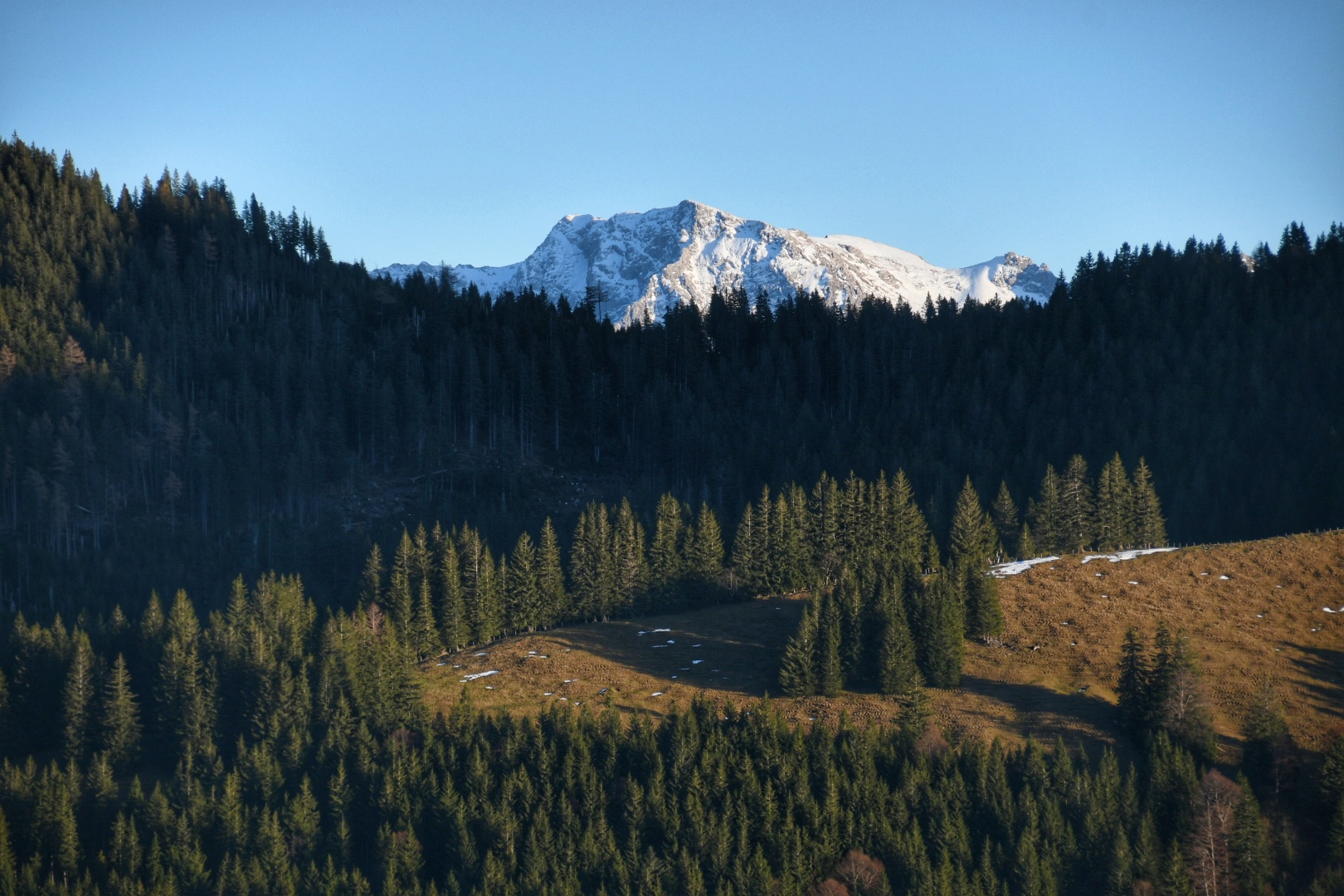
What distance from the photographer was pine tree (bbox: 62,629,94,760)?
289ft

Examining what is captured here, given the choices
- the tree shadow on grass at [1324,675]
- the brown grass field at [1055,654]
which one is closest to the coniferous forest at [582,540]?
the brown grass field at [1055,654]

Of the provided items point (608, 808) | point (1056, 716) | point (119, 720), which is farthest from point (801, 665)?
point (119, 720)

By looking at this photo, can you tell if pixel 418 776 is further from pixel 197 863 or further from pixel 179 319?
pixel 179 319

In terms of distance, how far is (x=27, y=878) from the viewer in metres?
72.8

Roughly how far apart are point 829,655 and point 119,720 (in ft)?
189

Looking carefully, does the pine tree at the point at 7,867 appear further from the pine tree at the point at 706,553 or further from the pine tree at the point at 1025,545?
the pine tree at the point at 1025,545

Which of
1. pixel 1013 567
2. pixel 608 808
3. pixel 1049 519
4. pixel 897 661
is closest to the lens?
pixel 608 808

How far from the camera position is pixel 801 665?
8694cm

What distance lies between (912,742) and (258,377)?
119 metres

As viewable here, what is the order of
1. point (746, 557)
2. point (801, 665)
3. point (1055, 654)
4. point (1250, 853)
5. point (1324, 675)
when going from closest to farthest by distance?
point (1250, 853) < point (1324, 675) < point (801, 665) < point (1055, 654) < point (746, 557)

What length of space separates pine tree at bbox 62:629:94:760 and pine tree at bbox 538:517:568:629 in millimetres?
39127

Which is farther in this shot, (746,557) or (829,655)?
(746,557)

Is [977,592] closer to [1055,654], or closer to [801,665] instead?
[1055,654]

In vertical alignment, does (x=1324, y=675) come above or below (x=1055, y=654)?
below
